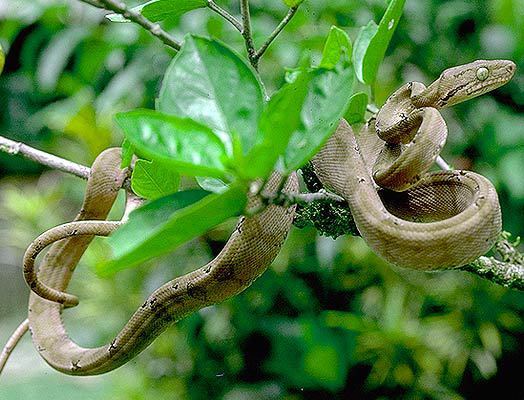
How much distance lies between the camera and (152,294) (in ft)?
3.46

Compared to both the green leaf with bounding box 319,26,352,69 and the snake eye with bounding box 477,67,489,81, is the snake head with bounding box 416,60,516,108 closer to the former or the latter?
the snake eye with bounding box 477,67,489,81

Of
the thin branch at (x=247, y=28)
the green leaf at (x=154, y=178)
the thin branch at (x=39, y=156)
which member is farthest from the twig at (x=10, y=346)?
the thin branch at (x=247, y=28)

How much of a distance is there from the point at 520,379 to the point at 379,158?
5.78ft

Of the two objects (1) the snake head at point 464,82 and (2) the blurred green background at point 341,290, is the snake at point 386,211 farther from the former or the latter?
(2) the blurred green background at point 341,290

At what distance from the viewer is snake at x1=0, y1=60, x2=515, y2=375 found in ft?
2.71

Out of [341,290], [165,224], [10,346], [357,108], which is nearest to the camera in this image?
[165,224]

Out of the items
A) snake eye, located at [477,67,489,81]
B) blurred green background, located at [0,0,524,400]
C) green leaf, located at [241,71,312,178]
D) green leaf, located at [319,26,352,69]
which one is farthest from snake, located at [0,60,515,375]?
blurred green background, located at [0,0,524,400]

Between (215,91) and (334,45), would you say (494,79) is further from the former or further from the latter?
(215,91)

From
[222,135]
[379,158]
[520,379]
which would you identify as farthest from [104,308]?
[222,135]

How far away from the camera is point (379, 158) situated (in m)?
0.98

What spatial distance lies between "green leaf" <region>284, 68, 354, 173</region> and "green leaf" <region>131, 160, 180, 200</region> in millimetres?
191

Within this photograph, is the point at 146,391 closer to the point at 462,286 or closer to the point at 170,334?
the point at 170,334

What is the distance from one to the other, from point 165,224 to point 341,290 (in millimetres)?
2001

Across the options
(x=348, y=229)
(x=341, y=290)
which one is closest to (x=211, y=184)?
(x=348, y=229)
